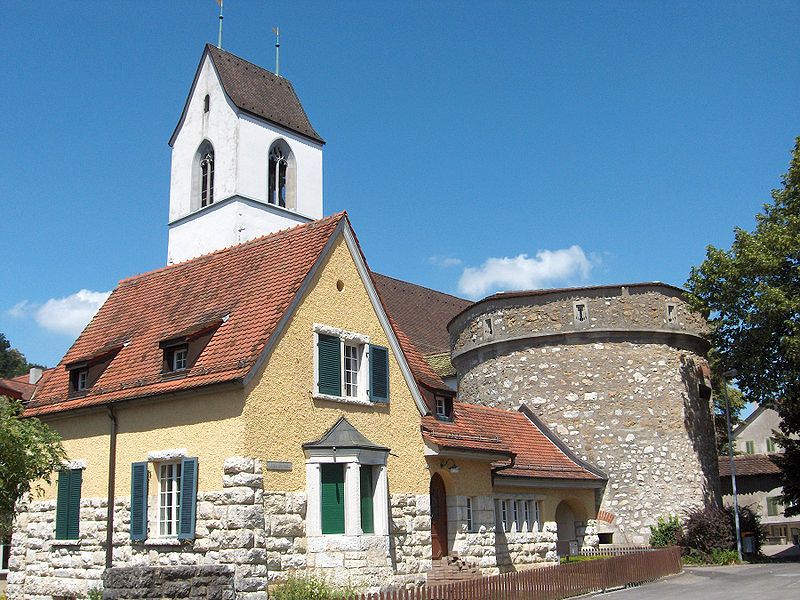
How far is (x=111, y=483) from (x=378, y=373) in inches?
253

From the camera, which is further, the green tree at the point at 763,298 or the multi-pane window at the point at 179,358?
the green tree at the point at 763,298

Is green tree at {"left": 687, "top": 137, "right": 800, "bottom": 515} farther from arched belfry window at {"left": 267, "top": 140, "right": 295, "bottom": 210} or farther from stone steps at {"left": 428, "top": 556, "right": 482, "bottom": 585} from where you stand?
arched belfry window at {"left": 267, "top": 140, "right": 295, "bottom": 210}

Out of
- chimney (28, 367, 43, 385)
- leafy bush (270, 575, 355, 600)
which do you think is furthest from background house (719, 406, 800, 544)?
chimney (28, 367, 43, 385)

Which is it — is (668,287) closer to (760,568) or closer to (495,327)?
(495,327)

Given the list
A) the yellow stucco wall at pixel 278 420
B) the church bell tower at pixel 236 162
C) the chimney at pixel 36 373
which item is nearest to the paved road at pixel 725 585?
the yellow stucco wall at pixel 278 420

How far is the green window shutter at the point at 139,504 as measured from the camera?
17703 millimetres

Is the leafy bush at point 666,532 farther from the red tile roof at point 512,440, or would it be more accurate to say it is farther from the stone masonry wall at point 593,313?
the stone masonry wall at point 593,313

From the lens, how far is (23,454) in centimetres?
1847

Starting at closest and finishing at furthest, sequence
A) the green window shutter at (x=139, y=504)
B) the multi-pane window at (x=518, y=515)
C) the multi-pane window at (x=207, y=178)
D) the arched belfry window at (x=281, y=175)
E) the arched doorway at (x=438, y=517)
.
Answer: the green window shutter at (x=139, y=504) < the arched doorway at (x=438, y=517) < the multi-pane window at (x=518, y=515) < the multi-pane window at (x=207, y=178) < the arched belfry window at (x=281, y=175)

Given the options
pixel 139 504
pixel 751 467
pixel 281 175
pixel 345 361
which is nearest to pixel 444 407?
pixel 345 361

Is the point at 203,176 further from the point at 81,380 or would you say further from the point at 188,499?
the point at 188,499

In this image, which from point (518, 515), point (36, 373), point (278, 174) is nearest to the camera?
point (518, 515)

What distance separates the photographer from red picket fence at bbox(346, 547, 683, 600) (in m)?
16.1

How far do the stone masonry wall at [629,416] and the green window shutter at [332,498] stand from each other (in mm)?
15452
